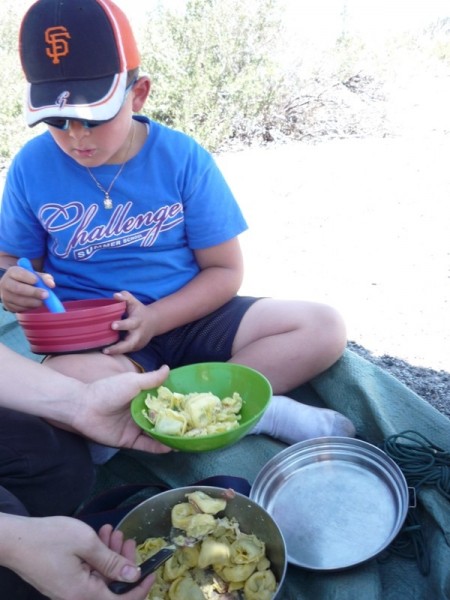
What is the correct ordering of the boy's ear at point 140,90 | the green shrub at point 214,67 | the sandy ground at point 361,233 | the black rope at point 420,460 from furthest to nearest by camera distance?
the green shrub at point 214,67 < the sandy ground at point 361,233 < the boy's ear at point 140,90 < the black rope at point 420,460

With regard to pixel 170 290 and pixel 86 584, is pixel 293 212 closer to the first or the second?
pixel 170 290

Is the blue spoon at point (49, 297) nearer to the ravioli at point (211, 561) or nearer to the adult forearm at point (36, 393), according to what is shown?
the adult forearm at point (36, 393)

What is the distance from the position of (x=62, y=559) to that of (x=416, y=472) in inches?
32.7

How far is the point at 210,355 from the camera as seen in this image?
175 centimetres

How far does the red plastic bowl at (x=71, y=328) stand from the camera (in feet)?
4.64

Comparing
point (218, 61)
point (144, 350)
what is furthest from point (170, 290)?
point (218, 61)

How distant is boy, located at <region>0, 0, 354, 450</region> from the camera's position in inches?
61.6

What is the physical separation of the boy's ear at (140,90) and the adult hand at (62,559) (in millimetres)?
1100

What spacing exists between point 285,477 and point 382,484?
0.22 m

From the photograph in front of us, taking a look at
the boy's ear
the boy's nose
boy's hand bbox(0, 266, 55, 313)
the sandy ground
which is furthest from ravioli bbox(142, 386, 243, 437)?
the sandy ground

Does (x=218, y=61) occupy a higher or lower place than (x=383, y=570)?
higher

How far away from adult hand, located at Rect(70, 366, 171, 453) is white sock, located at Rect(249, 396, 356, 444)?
12.4 inches

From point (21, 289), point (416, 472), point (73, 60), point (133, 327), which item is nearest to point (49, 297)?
point (21, 289)

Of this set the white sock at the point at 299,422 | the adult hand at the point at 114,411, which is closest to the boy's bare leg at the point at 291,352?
the white sock at the point at 299,422
